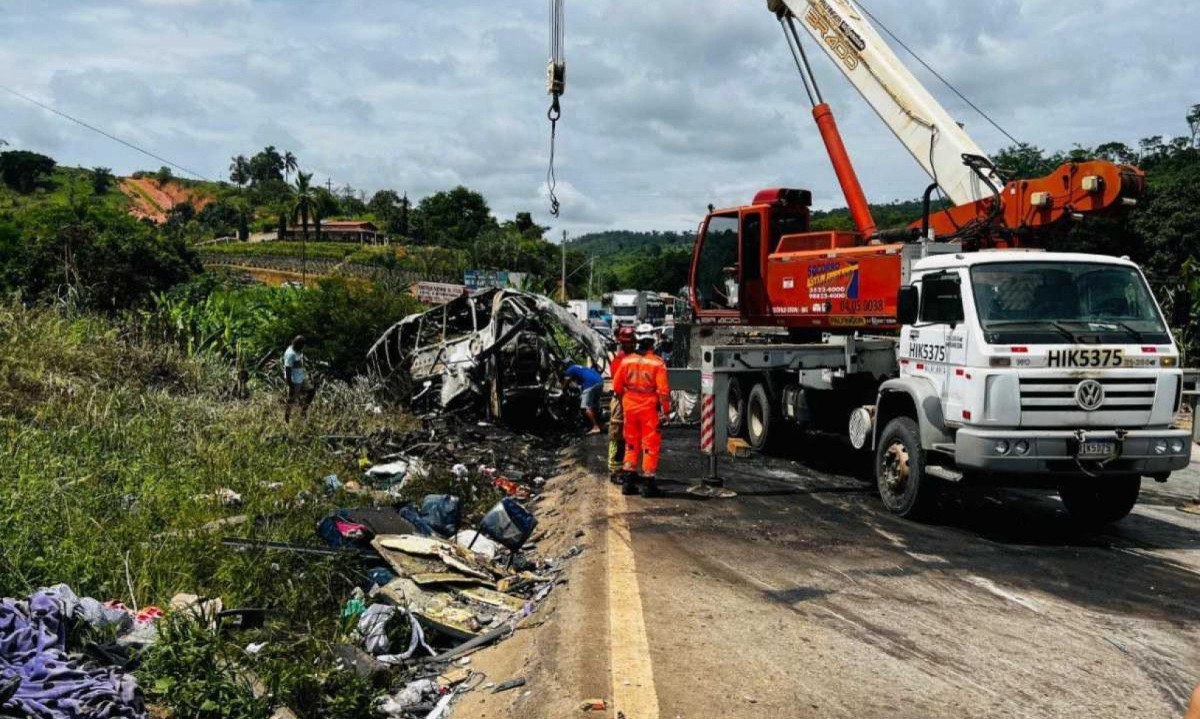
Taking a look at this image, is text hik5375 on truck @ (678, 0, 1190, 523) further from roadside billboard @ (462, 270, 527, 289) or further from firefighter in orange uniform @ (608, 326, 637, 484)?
roadside billboard @ (462, 270, 527, 289)

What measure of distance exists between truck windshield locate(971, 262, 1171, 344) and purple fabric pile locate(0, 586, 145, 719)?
21.5 ft

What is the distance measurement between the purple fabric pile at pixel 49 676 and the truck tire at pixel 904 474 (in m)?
6.36

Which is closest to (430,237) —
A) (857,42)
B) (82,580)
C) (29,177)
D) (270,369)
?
(29,177)

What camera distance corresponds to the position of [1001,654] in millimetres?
4863

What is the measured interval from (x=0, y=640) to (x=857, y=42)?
11696 mm

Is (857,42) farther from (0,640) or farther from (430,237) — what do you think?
(430,237)

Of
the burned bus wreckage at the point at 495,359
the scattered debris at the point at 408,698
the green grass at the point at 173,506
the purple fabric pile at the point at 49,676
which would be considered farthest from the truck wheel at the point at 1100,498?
the burned bus wreckage at the point at 495,359

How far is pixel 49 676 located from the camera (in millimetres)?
3885

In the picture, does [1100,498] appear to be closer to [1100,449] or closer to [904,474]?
[1100,449]

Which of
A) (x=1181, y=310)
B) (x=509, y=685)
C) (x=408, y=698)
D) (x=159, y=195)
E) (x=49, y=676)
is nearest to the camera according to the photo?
(x=49, y=676)

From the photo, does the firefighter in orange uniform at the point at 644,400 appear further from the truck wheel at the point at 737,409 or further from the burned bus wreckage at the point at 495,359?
the burned bus wreckage at the point at 495,359

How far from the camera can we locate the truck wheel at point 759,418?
12398 mm

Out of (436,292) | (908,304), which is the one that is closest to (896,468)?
(908,304)

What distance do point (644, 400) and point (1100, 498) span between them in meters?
4.28
